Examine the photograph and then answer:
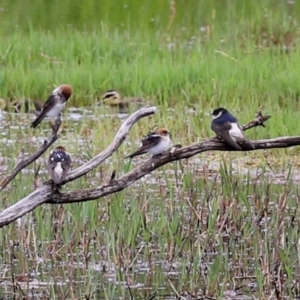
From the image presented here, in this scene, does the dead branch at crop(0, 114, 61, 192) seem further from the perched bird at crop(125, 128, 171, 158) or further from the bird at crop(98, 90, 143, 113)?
the bird at crop(98, 90, 143, 113)

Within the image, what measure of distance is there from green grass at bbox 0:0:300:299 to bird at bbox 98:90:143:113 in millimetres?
220

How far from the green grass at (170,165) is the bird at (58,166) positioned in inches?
29.2

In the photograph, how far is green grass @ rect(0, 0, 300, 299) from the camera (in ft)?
22.8

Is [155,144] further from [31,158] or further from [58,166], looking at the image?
[31,158]

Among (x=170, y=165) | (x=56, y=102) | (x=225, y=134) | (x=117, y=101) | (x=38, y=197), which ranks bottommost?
(x=38, y=197)

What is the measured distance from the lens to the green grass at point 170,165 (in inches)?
274

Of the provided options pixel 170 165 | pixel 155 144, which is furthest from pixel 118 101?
pixel 155 144

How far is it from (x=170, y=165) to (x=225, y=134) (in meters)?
3.04

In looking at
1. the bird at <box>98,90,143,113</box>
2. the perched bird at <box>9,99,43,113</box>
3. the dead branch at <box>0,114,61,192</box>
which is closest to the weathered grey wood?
the dead branch at <box>0,114,61,192</box>

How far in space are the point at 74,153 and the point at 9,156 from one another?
1.84ft

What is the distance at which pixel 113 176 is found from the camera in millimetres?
5988

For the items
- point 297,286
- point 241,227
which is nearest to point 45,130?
point 241,227

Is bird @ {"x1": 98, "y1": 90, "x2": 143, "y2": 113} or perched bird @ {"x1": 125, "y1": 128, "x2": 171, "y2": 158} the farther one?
bird @ {"x1": 98, "y1": 90, "x2": 143, "y2": 113}

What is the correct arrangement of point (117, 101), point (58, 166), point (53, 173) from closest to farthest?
point (53, 173) → point (58, 166) → point (117, 101)
